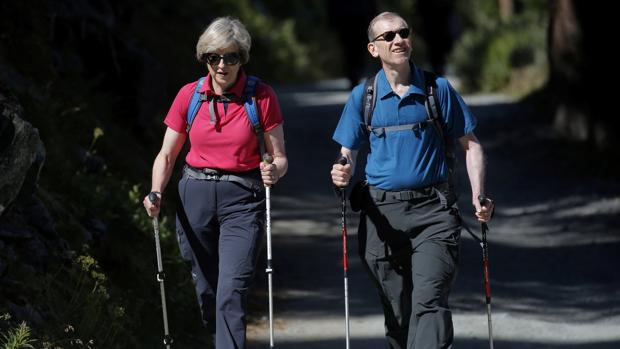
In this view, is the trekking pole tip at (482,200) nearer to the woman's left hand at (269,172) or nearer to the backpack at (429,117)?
the backpack at (429,117)

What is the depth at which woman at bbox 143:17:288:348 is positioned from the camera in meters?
7.02

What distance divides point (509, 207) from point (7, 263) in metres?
8.19

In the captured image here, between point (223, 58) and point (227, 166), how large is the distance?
0.57 meters

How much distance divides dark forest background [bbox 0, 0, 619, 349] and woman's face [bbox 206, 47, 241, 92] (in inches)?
45.3

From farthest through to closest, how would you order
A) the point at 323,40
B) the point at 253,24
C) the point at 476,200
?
the point at 323,40 → the point at 253,24 → the point at 476,200

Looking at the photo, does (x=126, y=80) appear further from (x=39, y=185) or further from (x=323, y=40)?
(x=323, y=40)

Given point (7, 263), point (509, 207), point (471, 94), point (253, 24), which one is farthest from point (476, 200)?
point (253, 24)

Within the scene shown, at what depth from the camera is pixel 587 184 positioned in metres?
15.6

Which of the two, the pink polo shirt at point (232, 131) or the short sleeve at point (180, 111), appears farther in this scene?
the short sleeve at point (180, 111)

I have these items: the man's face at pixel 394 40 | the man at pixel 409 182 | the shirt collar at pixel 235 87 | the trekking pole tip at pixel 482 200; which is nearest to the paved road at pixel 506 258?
the man at pixel 409 182

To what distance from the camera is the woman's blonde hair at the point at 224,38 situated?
274 inches

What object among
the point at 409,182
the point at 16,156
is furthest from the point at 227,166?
the point at 16,156

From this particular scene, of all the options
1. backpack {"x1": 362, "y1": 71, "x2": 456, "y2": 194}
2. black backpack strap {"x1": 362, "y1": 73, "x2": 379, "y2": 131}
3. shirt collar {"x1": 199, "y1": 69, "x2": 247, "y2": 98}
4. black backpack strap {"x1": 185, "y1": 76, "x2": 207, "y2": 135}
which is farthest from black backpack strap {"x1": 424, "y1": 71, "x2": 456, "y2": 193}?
black backpack strap {"x1": 185, "y1": 76, "x2": 207, "y2": 135}

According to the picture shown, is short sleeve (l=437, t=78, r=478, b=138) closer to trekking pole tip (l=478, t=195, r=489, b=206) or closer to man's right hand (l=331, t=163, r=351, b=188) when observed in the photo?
trekking pole tip (l=478, t=195, r=489, b=206)
